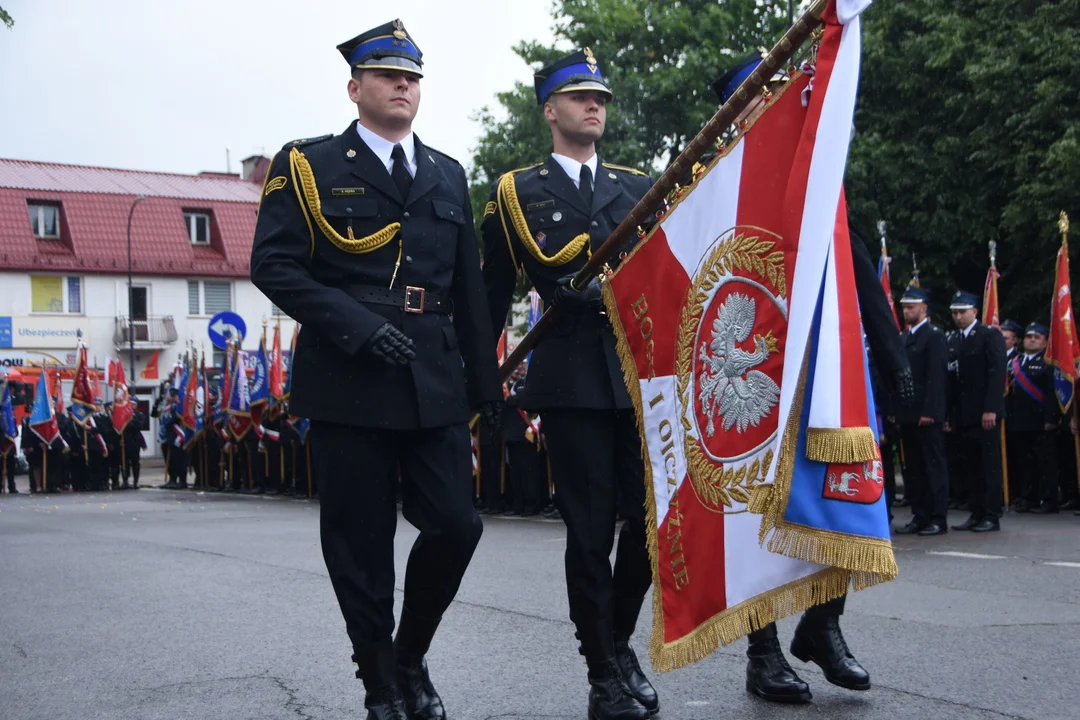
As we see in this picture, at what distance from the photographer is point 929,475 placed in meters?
11.9

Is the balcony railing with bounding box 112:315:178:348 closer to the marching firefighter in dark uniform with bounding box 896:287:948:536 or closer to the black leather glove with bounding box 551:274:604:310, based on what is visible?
the marching firefighter in dark uniform with bounding box 896:287:948:536

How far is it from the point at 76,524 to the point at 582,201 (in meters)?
12.4

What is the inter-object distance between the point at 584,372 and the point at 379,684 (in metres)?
1.30

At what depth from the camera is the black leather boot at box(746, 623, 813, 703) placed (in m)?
4.71

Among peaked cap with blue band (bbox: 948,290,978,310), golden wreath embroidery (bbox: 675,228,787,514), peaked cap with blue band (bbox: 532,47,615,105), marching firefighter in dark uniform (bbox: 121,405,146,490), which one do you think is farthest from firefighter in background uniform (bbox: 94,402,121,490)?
golden wreath embroidery (bbox: 675,228,787,514)

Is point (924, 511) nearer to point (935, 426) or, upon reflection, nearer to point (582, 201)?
point (935, 426)

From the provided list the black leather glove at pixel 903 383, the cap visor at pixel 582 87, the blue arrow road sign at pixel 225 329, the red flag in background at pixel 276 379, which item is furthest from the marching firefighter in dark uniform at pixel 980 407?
the blue arrow road sign at pixel 225 329

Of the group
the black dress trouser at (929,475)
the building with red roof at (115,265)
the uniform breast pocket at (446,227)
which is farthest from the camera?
the building with red roof at (115,265)

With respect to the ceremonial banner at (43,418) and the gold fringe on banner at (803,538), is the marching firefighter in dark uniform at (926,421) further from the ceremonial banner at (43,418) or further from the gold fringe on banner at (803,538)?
the ceremonial banner at (43,418)

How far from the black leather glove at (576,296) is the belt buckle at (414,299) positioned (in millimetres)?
592

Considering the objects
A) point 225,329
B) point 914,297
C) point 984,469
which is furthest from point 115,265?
point 984,469

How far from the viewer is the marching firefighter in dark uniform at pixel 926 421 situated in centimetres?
1189

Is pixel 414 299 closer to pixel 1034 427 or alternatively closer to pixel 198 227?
pixel 1034 427

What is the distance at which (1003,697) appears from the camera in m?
4.71
